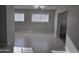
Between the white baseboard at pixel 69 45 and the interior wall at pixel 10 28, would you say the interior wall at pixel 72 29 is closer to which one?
the white baseboard at pixel 69 45

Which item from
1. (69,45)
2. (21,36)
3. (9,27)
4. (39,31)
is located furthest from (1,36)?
(69,45)

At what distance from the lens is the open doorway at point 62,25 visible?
4.54ft

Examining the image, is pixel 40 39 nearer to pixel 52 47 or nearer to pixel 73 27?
pixel 52 47

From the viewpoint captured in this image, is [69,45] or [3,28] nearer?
[3,28]

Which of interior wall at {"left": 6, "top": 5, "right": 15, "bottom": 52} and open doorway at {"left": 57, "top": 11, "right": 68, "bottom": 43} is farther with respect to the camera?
open doorway at {"left": 57, "top": 11, "right": 68, "bottom": 43}

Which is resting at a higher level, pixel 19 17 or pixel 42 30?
pixel 19 17

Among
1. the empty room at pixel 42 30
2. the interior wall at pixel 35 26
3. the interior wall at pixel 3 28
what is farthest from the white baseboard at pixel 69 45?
the interior wall at pixel 3 28

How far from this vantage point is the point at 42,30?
55.2 inches

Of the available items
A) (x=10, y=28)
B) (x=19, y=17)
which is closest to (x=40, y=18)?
(x=19, y=17)

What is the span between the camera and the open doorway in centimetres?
138

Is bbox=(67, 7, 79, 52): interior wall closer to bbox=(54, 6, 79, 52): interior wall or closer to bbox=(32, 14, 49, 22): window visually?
bbox=(54, 6, 79, 52): interior wall

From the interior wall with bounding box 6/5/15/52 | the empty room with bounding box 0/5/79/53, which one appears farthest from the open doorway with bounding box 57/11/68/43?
the interior wall with bounding box 6/5/15/52

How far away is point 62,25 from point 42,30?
31cm

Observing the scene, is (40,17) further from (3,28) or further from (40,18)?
(3,28)
